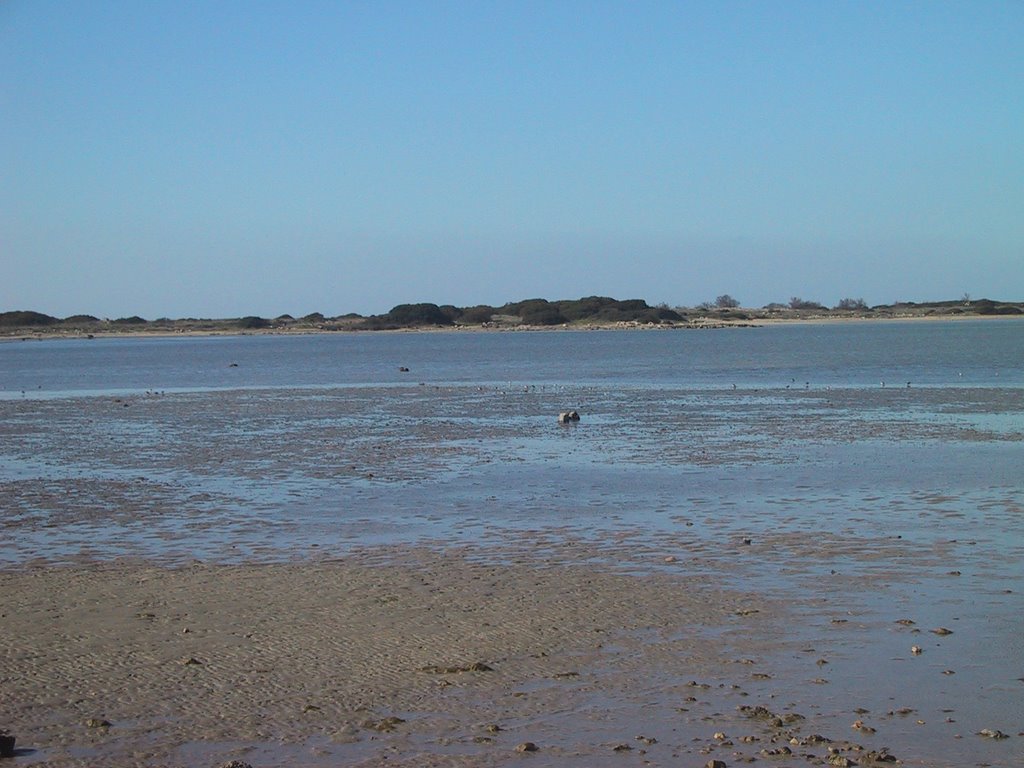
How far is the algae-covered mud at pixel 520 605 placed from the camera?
742 centimetres

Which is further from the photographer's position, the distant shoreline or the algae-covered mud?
the distant shoreline

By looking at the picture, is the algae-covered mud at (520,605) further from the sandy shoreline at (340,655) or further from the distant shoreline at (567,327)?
the distant shoreline at (567,327)

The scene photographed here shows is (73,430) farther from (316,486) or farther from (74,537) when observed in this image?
(74,537)

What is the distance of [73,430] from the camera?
2888cm

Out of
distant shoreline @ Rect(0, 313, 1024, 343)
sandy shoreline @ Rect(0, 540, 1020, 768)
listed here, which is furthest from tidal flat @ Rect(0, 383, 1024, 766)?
distant shoreline @ Rect(0, 313, 1024, 343)

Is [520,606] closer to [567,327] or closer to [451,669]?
[451,669]

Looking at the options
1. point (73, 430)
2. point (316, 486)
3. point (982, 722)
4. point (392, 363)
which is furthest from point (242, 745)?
point (392, 363)

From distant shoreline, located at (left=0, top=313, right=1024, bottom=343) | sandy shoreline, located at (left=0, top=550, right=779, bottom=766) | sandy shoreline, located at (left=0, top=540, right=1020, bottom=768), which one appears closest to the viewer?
sandy shoreline, located at (left=0, top=540, right=1020, bottom=768)

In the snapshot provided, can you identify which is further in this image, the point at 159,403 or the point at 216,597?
the point at 159,403

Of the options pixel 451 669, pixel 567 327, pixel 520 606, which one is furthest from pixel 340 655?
pixel 567 327

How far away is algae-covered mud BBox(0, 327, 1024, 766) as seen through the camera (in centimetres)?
742

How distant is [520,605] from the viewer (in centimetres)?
1063

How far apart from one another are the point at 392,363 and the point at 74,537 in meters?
58.1

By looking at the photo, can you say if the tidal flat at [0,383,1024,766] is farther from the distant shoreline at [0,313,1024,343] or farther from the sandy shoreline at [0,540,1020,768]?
the distant shoreline at [0,313,1024,343]
